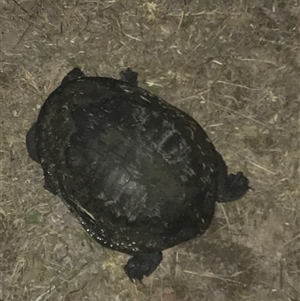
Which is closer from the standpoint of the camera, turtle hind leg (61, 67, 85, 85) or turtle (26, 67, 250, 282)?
turtle (26, 67, 250, 282)

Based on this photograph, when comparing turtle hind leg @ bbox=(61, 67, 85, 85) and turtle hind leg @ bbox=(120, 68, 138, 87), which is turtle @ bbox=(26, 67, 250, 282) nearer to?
turtle hind leg @ bbox=(61, 67, 85, 85)

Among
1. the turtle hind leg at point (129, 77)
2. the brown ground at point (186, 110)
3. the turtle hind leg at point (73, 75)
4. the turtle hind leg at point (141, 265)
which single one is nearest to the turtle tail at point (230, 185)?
the brown ground at point (186, 110)

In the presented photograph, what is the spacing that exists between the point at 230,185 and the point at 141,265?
564 millimetres

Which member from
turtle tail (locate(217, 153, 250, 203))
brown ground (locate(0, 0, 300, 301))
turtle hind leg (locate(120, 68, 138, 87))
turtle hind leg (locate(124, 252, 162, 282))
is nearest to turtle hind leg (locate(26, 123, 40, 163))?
brown ground (locate(0, 0, 300, 301))

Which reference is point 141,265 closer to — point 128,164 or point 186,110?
point 128,164

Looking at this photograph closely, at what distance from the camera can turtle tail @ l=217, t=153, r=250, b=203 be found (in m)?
2.83

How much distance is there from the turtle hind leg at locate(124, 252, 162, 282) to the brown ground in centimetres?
7

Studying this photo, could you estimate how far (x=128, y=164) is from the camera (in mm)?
2389

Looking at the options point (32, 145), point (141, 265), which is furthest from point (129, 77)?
point (141, 265)

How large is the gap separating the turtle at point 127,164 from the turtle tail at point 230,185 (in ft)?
0.28

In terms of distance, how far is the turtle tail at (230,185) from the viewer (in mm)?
2834

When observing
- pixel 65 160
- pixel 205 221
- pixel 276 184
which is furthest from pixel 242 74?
pixel 65 160

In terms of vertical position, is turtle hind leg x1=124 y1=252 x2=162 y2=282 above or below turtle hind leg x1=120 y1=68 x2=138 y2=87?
below

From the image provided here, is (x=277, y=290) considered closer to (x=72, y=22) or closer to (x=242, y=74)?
(x=242, y=74)
